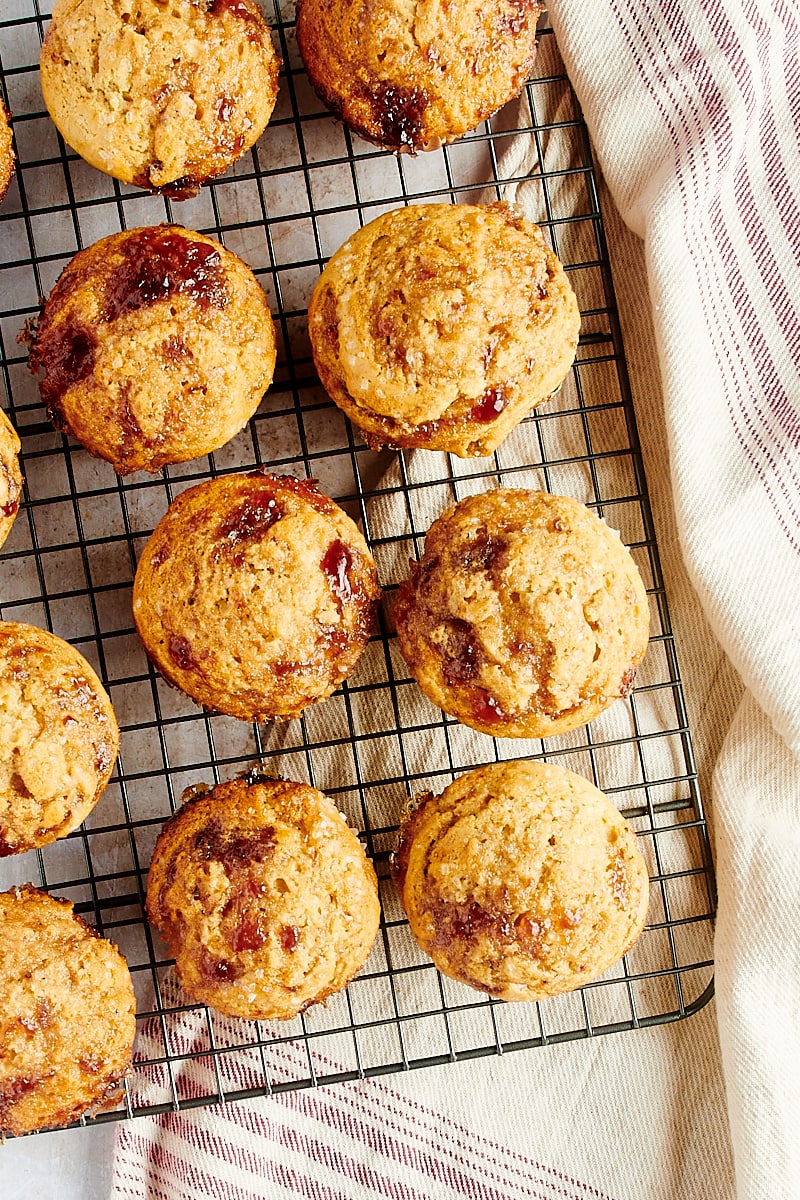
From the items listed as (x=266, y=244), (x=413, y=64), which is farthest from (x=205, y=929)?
(x=413, y=64)

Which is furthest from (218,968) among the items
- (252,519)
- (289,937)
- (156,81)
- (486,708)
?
(156,81)

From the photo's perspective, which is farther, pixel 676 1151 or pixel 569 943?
pixel 676 1151

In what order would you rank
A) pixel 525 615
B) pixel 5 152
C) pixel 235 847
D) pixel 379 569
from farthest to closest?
1. pixel 379 569
2. pixel 5 152
3. pixel 235 847
4. pixel 525 615

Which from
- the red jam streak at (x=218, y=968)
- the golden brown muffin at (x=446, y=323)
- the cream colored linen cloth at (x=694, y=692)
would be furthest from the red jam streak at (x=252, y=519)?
the cream colored linen cloth at (x=694, y=692)

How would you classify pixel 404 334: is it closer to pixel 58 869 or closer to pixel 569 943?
pixel 569 943

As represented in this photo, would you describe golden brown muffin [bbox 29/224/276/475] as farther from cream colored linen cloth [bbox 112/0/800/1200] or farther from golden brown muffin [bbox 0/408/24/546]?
cream colored linen cloth [bbox 112/0/800/1200]

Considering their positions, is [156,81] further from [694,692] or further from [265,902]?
[694,692]
